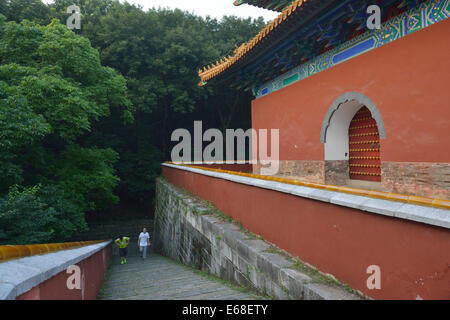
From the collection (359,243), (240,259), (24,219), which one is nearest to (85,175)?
(24,219)

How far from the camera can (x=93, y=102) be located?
8.92 m

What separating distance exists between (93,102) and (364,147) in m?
7.98

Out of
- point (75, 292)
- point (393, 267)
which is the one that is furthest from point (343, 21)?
point (75, 292)

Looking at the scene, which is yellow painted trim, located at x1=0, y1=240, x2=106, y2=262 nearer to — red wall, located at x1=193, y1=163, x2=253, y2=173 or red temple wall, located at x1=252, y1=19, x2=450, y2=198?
red temple wall, located at x1=252, y1=19, x2=450, y2=198

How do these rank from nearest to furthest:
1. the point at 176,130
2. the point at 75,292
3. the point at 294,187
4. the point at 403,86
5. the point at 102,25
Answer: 1. the point at 75,292
2. the point at 294,187
3. the point at 403,86
4. the point at 102,25
5. the point at 176,130

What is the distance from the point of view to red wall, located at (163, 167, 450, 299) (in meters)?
1.83

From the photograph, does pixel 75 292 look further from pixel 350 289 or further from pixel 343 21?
pixel 343 21

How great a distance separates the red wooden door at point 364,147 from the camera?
5.50 metres

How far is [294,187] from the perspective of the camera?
10.8 feet

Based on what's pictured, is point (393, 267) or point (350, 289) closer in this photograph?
point (393, 267)

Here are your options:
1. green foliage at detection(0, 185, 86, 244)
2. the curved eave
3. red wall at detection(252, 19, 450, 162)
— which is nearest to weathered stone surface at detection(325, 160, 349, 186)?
red wall at detection(252, 19, 450, 162)

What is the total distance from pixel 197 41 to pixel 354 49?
41.3ft

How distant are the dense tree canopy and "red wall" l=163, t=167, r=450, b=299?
585 centimetres
